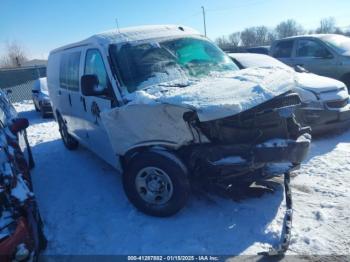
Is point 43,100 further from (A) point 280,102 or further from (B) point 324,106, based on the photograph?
(A) point 280,102

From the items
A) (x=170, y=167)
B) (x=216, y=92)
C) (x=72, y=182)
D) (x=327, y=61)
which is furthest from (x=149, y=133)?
(x=327, y=61)

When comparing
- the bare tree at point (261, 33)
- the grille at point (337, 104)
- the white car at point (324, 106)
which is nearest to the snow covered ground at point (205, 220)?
the white car at point (324, 106)

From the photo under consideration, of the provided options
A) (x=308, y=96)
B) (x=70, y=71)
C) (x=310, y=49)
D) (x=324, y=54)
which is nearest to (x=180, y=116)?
(x=70, y=71)

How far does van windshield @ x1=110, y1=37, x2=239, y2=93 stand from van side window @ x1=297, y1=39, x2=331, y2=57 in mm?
5648

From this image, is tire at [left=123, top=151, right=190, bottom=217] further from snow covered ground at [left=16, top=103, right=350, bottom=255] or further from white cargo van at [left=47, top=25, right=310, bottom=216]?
snow covered ground at [left=16, top=103, right=350, bottom=255]

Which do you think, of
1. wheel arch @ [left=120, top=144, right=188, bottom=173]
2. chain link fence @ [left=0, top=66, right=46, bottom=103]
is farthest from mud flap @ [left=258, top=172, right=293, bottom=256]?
chain link fence @ [left=0, top=66, right=46, bottom=103]

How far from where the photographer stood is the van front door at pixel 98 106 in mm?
4579

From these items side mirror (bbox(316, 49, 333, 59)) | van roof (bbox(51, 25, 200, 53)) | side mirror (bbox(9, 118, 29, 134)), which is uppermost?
van roof (bbox(51, 25, 200, 53))

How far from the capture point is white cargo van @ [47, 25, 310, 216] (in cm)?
359

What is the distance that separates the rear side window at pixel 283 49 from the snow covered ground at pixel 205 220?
5559 mm

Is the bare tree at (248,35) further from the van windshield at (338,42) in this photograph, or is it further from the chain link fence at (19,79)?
the van windshield at (338,42)

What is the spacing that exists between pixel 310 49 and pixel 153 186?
25.4 ft

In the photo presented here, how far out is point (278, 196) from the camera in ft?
14.4

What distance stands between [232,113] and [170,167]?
3.06ft
